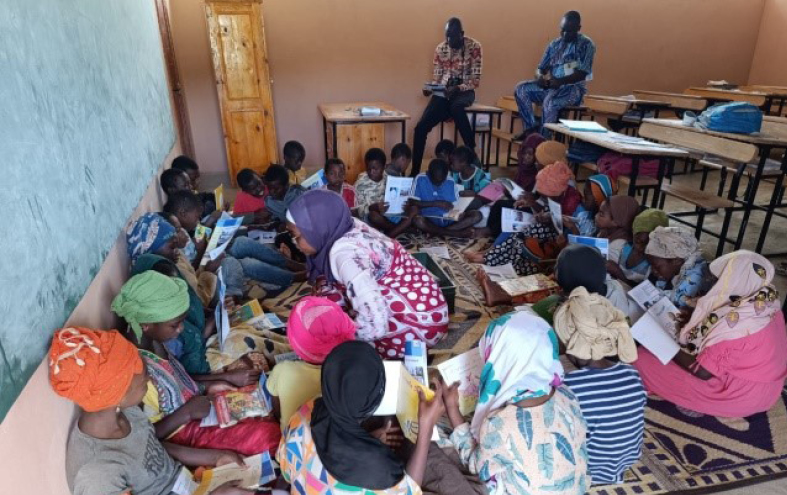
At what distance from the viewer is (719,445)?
210 centimetres

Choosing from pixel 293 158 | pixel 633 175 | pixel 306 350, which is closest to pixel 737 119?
pixel 633 175

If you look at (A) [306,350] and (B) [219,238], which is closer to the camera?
(A) [306,350]

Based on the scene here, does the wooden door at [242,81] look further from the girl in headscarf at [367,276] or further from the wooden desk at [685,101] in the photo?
the wooden desk at [685,101]

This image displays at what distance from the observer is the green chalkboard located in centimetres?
122

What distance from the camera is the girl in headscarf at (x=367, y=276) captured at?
7.13ft

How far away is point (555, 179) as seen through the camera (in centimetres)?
381

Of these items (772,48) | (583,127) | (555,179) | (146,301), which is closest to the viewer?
(146,301)

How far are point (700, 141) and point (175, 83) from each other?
5832 mm

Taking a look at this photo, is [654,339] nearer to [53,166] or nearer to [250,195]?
[53,166]

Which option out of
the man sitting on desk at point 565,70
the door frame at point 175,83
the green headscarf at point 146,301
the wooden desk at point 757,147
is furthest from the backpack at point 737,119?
the door frame at point 175,83

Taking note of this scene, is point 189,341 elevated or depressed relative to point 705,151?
depressed

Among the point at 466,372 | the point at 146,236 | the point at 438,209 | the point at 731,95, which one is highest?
the point at 731,95

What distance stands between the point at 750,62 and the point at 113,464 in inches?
398

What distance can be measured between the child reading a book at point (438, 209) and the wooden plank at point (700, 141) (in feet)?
5.66
